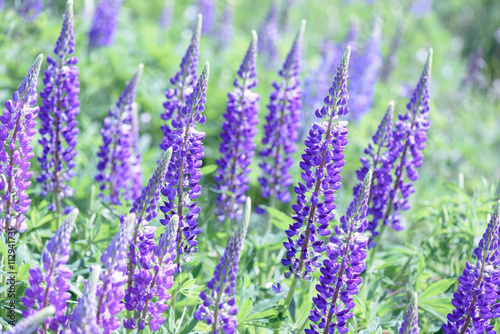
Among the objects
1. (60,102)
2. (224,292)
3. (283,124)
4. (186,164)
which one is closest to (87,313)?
(224,292)

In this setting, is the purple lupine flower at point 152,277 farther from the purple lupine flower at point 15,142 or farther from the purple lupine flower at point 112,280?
the purple lupine flower at point 15,142

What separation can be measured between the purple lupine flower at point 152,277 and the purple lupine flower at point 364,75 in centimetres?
411

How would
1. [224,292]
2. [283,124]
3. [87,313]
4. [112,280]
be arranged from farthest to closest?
[283,124]
[224,292]
[112,280]
[87,313]

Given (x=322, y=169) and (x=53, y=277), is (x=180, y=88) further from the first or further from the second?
(x=53, y=277)

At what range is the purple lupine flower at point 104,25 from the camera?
19.9 ft

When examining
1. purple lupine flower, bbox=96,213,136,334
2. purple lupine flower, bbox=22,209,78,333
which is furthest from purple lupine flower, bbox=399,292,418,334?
purple lupine flower, bbox=22,209,78,333

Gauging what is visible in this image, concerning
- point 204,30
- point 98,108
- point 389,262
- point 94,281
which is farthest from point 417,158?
point 204,30

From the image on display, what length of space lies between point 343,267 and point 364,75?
4.34m

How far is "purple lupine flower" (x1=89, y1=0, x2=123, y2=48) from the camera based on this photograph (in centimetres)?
606

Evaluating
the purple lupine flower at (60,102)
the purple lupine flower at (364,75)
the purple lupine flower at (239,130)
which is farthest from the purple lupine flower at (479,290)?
the purple lupine flower at (364,75)

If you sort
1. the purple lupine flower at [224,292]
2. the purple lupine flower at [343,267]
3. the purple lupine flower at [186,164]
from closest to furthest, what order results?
1. the purple lupine flower at [224,292]
2. the purple lupine flower at [343,267]
3. the purple lupine flower at [186,164]

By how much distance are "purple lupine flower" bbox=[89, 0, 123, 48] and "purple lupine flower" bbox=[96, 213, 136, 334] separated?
4306 millimetres

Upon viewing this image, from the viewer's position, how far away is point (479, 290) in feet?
9.04

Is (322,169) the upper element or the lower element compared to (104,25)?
lower
